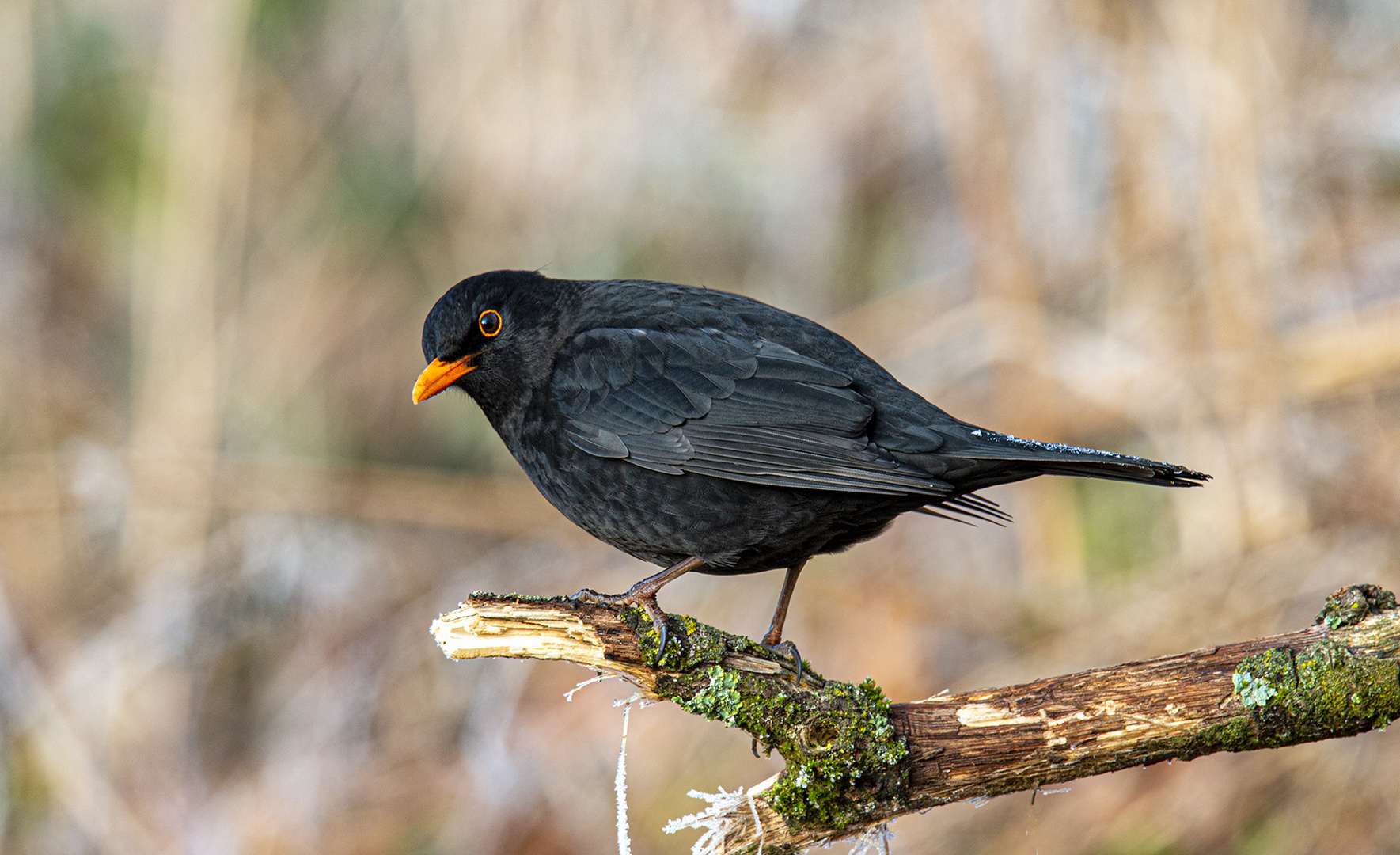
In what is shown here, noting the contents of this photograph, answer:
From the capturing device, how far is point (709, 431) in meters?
3.23

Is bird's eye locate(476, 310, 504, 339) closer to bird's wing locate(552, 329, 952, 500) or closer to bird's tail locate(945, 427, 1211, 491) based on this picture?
bird's wing locate(552, 329, 952, 500)

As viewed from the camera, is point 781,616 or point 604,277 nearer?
point 781,616

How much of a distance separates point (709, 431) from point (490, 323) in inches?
35.5

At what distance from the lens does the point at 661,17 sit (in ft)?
23.4

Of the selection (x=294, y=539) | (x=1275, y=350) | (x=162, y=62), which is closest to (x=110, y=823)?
(x=294, y=539)

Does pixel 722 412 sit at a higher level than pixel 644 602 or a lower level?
higher

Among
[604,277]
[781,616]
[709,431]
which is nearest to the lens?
[709,431]

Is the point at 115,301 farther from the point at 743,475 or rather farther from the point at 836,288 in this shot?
the point at 743,475

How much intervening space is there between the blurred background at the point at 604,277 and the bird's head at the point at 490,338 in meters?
2.57

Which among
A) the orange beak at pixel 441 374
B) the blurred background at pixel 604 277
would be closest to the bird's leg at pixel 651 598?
the orange beak at pixel 441 374

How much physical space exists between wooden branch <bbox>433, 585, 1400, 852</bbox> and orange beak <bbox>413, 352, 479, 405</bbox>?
1111mm

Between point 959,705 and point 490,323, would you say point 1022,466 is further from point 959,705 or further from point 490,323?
point 490,323

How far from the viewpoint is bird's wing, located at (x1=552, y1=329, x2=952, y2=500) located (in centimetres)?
304

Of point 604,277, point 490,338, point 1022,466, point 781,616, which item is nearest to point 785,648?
point 781,616
